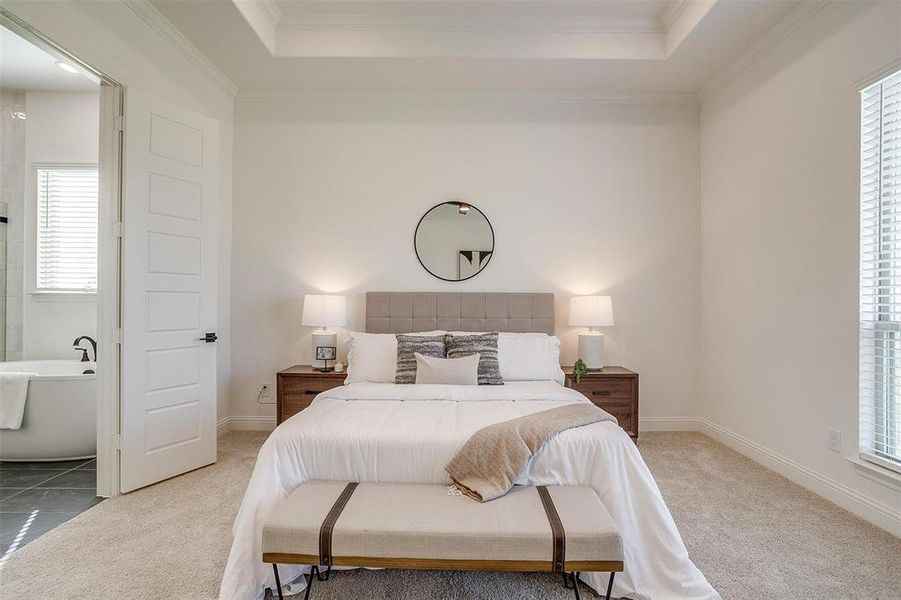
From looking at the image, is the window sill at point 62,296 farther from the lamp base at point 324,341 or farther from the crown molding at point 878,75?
the crown molding at point 878,75

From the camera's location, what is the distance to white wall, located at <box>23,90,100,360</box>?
4.09 meters

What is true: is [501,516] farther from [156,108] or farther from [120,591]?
[156,108]

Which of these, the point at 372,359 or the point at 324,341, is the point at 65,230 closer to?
the point at 324,341

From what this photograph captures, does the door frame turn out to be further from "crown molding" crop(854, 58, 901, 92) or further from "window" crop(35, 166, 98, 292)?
"crown molding" crop(854, 58, 901, 92)

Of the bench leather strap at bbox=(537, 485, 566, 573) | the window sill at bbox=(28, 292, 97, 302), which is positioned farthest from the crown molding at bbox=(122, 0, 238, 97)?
the bench leather strap at bbox=(537, 485, 566, 573)

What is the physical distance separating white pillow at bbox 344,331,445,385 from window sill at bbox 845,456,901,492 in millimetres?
2978

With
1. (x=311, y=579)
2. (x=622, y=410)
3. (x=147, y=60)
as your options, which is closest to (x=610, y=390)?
(x=622, y=410)

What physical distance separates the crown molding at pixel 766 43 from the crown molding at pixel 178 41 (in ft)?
14.4

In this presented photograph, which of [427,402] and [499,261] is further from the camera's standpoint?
[499,261]

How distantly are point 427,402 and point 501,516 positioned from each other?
106 centimetres

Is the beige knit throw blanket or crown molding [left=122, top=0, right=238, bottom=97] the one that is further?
crown molding [left=122, top=0, right=238, bottom=97]

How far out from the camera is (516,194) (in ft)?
13.3

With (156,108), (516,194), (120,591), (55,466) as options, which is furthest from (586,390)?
(55,466)

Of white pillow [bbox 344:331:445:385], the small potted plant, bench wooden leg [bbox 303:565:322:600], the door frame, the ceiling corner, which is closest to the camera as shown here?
bench wooden leg [bbox 303:565:322:600]
